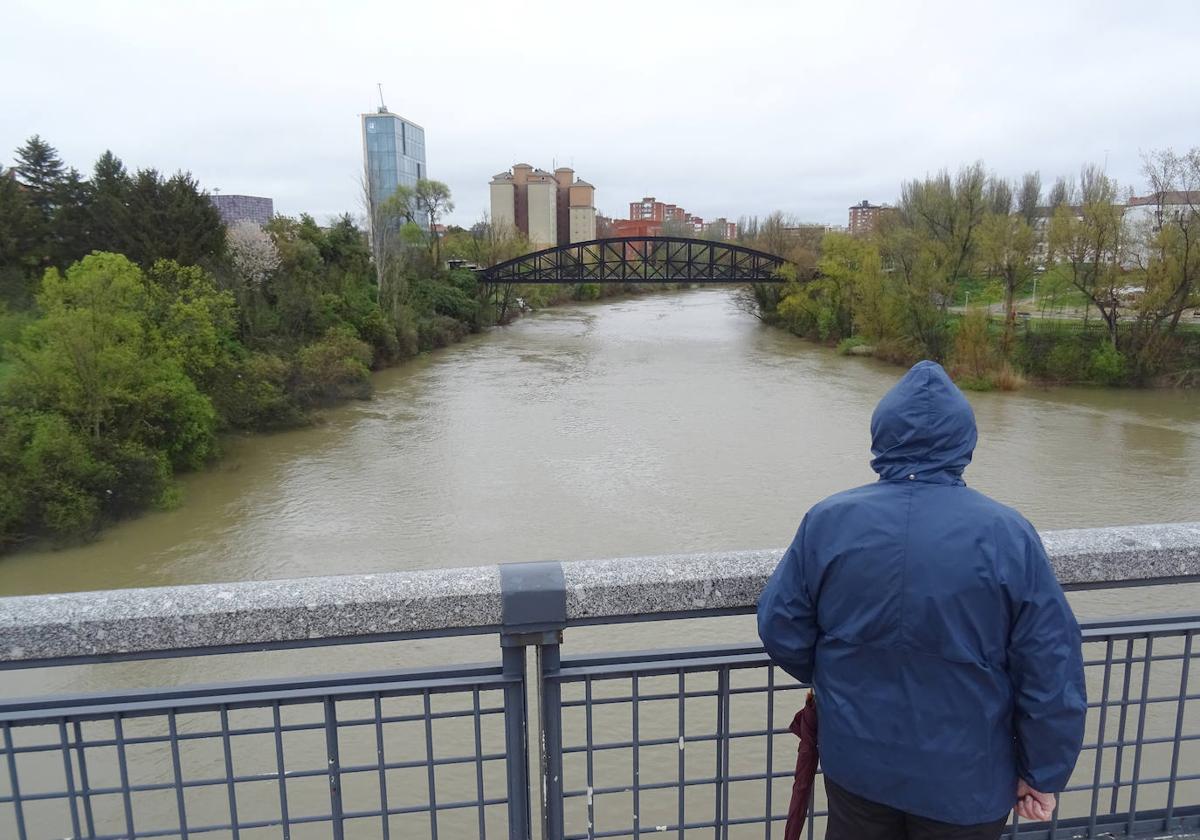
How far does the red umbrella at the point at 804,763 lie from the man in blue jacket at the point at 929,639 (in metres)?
0.11

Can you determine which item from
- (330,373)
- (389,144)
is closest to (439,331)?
(330,373)

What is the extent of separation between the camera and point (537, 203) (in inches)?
3435

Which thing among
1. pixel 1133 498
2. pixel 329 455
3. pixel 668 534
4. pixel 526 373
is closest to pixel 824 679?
pixel 668 534

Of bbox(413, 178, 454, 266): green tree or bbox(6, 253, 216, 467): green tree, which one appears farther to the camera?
bbox(413, 178, 454, 266): green tree

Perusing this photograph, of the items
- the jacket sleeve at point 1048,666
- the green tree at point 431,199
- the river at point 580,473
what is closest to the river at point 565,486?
the river at point 580,473

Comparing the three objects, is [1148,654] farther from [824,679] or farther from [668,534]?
[668,534]

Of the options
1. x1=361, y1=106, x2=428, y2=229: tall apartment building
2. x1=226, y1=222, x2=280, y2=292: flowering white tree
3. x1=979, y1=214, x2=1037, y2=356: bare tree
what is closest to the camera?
x1=226, y1=222, x2=280, y2=292: flowering white tree

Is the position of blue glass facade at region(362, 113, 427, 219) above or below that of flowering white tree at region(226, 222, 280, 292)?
above

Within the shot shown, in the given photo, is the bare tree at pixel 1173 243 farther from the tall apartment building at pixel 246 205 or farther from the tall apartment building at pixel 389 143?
the tall apartment building at pixel 389 143

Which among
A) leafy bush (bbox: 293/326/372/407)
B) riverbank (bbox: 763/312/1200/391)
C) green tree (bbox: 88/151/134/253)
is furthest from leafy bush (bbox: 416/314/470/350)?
riverbank (bbox: 763/312/1200/391)

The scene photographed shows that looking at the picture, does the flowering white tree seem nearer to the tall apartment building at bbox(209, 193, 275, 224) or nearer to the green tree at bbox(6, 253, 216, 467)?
the green tree at bbox(6, 253, 216, 467)

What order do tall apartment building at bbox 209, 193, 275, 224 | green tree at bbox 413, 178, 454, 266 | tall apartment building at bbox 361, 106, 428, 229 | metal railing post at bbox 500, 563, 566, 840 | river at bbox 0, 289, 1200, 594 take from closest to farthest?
metal railing post at bbox 500, 563, 566, 840 < river at bbox 0, 289, 1200, 594 < green tree at bbox 413, 178, 454, 266 < tall apartment building at bbox 209, 193, 275, 224 < tall apartment building at bbox 361, 106, 428, 229

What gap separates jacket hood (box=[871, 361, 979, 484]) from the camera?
1.65m

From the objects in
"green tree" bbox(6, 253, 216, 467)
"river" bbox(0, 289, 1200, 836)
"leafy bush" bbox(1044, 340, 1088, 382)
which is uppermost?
"green tree" bbox(6, 253, 216, 467)
